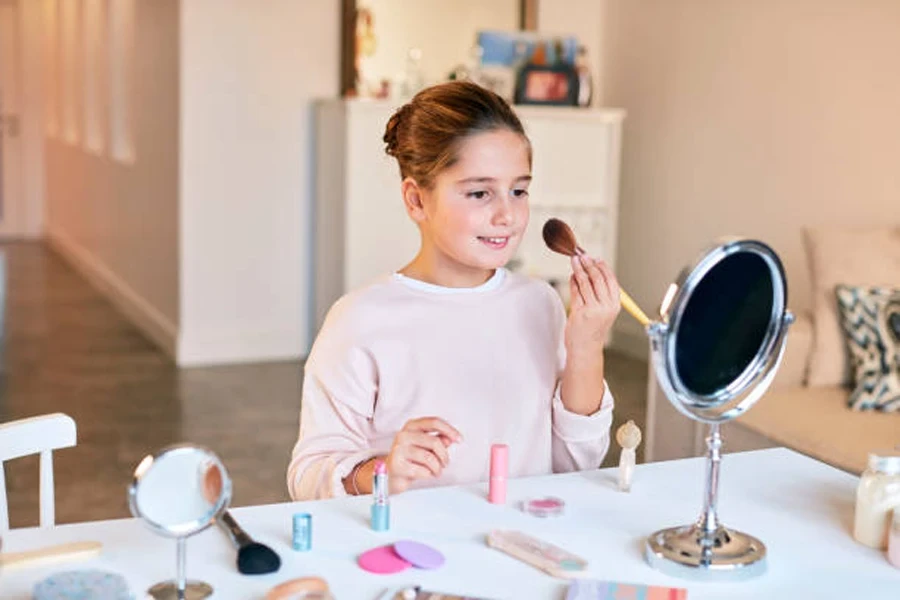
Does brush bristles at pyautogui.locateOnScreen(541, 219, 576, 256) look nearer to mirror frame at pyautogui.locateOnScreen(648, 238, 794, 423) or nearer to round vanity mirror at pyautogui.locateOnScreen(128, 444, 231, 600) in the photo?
mirror frame at pyautogui.locateOnScreen(648, 238, 794, 423)

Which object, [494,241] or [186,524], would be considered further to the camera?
[494,241]

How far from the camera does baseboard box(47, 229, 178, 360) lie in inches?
234

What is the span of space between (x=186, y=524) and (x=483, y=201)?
0.71 meters

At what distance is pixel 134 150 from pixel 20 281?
6.25 ft

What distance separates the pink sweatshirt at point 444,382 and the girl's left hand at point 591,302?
0.46ft

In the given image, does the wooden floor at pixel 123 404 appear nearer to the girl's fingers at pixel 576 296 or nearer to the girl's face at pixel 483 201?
the girl's face at pixel 483 201

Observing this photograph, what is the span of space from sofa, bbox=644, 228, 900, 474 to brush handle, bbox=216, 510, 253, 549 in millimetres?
2069

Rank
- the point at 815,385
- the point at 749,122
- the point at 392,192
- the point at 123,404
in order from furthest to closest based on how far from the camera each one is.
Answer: the point at 392,192, the point at 749,122, the point at 123,404, the point at 815,385

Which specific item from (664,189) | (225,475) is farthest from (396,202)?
(225,475)

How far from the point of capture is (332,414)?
171cm

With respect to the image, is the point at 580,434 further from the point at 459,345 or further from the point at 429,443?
the point at 429,443

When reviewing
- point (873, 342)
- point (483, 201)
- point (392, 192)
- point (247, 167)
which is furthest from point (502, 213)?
point (247, 167)

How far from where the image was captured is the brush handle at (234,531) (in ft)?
4.30

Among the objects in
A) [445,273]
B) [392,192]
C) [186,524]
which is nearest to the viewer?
[186,524]
